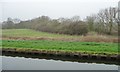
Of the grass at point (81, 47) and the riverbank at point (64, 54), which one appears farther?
the grass at point (81, 47)

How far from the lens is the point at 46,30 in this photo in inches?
1176

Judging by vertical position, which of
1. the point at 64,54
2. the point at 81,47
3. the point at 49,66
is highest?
the point at 81,47

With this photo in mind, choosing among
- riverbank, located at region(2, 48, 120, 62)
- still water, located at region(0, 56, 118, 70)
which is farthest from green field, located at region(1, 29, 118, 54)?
still water, located at region(0, 56, 118, 70)

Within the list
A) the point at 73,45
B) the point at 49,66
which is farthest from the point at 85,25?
the point at 49,66

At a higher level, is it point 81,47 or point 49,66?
point 81,47

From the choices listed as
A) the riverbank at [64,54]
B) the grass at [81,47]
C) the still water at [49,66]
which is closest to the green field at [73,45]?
the grass at [81,47]

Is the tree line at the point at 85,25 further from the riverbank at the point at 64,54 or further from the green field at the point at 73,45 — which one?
the riverbank at the point at 64,54


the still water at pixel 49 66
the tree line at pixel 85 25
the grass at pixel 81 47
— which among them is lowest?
the still water at pixel 49 66

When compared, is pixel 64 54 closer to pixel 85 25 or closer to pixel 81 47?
pixel 81 47

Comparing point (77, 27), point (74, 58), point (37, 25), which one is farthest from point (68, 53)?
point (37, 25)

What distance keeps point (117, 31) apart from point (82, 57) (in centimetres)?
1040

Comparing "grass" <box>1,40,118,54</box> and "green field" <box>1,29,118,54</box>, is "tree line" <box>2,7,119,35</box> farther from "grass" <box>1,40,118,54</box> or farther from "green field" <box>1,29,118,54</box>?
"grass" <box>1,40,118,54</box>

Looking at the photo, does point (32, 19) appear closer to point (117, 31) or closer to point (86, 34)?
point (86, 34)

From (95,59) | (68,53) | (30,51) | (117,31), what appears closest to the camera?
(95,59)
